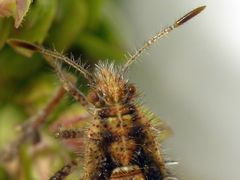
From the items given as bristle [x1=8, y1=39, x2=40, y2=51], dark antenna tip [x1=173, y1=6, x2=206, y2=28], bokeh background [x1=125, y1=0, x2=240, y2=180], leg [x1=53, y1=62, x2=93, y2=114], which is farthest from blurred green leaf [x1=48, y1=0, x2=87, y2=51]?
bokeh background [x1=125, y1=0, x2=240, y2=180]

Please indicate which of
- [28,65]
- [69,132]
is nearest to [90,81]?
[69,132]

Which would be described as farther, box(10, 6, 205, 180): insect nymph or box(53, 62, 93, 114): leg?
box(53, 62, 93, 114): leg

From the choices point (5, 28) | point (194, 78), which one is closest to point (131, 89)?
point (5, 28)

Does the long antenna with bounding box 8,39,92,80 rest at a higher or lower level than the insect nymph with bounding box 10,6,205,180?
higher

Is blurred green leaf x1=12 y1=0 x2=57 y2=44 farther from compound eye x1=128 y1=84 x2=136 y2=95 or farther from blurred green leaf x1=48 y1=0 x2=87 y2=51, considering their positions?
compound eye x1=128 y1=84 x2=136 y2=95

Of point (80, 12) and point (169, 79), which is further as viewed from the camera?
point (169, 79)

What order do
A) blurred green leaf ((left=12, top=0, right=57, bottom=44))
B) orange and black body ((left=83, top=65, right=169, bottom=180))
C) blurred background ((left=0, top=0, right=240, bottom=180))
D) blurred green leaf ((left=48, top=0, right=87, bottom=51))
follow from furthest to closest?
blurred background ((left=0, top=0, right=240, bottom=180))
blurred green leaf ((left=48, top=0, right=87, bottom=51))
blurred green leaf ((left=12, top=0, right=57, bottom=44))
orange and black body ((left=83, top=65, right=169, bottom=180))

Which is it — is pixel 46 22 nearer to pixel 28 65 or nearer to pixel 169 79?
pixel 28 65
